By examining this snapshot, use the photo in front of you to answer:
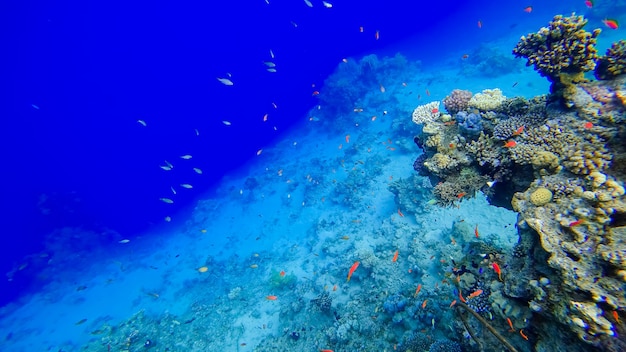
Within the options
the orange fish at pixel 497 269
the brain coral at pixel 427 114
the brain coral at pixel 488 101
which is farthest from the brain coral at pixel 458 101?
the orange fish at pixel 497 269

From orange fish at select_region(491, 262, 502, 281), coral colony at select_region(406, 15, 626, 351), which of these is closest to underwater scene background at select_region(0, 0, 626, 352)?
coral colony at select_region(406, 15, 626, 351)

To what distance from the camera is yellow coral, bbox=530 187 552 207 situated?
146 inches

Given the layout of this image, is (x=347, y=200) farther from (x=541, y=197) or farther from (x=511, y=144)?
(x=541, y=197)

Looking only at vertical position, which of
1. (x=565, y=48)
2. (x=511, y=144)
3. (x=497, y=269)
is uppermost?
(x=565, y=48)

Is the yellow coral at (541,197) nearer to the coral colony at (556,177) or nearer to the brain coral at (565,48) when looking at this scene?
the coral colony at (556,177)

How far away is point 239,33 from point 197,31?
15.3 metres

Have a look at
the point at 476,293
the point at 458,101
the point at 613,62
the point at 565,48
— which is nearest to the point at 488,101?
the point at 458,101

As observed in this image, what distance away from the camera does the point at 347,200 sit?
17.0 meters

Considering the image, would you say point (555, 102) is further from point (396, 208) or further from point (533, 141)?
point (396, 208)

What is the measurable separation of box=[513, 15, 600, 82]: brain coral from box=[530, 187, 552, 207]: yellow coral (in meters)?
2.44

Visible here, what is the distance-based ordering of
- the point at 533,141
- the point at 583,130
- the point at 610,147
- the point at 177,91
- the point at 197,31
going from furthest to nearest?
the point at 197,31, the point at 177,91, the point at 533,141, the point at 583,130, the point at 610,147

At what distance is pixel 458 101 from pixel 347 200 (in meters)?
11.5

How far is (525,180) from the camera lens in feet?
A: 16.1

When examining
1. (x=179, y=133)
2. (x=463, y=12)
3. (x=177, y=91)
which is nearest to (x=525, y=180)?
(x=179, y=133)
